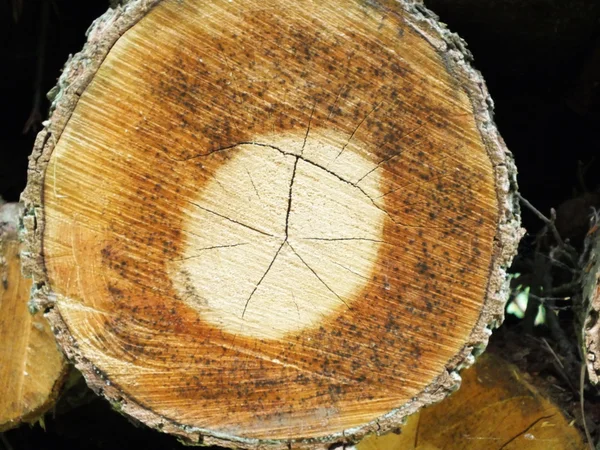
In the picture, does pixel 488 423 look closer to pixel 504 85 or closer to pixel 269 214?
pixel 269 214

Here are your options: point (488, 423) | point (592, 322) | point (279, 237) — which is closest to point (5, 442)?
point (279, 237)

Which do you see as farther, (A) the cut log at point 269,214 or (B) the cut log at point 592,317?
(B) the cut log at point 592,317

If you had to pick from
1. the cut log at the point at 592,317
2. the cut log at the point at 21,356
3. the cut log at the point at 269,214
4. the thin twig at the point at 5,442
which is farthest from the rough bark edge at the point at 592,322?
the thin twig at the point at 5,442

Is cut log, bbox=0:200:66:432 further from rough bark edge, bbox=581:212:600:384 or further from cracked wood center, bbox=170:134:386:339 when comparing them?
rough bark edge, bbox=581:212:600:384

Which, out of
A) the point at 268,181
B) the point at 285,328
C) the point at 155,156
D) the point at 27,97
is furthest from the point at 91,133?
the point at 27,97

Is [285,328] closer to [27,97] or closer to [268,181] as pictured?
[268,181]

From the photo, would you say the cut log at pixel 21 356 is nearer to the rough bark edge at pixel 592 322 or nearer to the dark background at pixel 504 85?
the dark background at pixel 504 85
